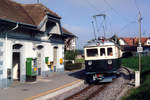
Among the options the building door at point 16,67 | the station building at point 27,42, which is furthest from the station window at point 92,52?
the building door at point 16,67

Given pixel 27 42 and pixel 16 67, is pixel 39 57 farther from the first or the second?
pixel 27 42

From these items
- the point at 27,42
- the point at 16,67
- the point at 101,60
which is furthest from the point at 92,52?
the point at 16,67

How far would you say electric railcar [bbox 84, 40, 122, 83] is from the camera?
46.2 feet

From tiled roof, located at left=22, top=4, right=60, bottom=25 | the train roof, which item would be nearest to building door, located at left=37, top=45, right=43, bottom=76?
tiled roof, located at left=22, top=4, right=60, bottom=25

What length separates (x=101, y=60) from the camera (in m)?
14.1

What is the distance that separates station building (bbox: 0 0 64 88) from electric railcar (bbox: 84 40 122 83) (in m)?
4.04

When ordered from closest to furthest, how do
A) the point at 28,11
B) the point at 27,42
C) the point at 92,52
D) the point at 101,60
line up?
the point at 101,60, the point at 92,52, the point at 27,42, the point at 28,11

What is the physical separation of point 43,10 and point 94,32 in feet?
16.3

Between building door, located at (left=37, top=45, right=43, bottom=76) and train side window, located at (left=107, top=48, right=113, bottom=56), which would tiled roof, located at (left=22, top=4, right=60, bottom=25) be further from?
train side window, located at (left=107, top=48, right=113, bottom=56)

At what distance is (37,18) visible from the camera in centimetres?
1672

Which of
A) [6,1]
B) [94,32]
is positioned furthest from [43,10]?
[94,32]

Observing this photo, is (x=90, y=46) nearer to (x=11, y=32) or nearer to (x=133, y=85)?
(x=133, y=85)

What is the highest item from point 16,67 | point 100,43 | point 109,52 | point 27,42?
point 27,42

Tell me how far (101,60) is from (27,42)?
18.3ft
